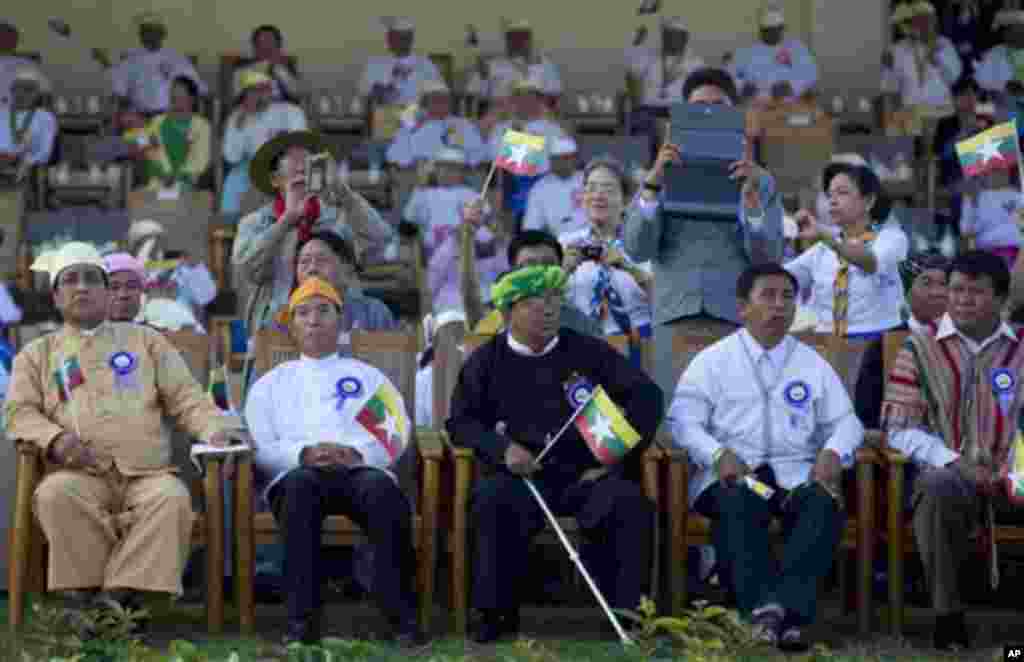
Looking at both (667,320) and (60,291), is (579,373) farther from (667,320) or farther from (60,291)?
(60,291)

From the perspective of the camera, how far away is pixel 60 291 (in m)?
9.13

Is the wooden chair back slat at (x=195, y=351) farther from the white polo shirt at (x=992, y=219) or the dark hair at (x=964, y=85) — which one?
the dark hair at (x=964, y=85)

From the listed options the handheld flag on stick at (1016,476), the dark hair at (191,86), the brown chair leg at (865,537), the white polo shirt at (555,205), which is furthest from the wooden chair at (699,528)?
the dark hair at (191,86)

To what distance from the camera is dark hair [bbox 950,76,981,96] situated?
1704 centimetres

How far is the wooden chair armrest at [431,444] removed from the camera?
9.00 metres

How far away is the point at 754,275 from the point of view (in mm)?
9281

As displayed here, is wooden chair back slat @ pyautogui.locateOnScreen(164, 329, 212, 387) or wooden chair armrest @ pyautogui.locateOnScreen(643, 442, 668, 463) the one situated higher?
wooden chair back slat @ pyautogui.locateOnScreen(164, 329, 212, 387)

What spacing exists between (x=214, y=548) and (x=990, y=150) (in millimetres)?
3256

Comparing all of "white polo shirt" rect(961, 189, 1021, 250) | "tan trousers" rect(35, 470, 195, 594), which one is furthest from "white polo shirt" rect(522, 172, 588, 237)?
"tan trousers" rect(35, 470, 195, 594)

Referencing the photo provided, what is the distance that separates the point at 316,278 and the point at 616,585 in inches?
63.3

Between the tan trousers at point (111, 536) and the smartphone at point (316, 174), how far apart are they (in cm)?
177

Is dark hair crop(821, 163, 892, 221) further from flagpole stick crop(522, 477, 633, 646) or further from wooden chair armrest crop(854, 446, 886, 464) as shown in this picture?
flagpole stick crop(522, 477, 633, 646)

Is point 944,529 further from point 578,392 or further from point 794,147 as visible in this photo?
point 794,147

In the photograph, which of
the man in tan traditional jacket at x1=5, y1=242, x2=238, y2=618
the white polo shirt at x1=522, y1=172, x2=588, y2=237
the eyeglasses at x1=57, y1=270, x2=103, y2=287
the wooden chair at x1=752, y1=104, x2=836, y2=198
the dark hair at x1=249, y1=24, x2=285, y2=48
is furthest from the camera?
the dark hair at x1=249, y1=24, x2=285, y2=48
